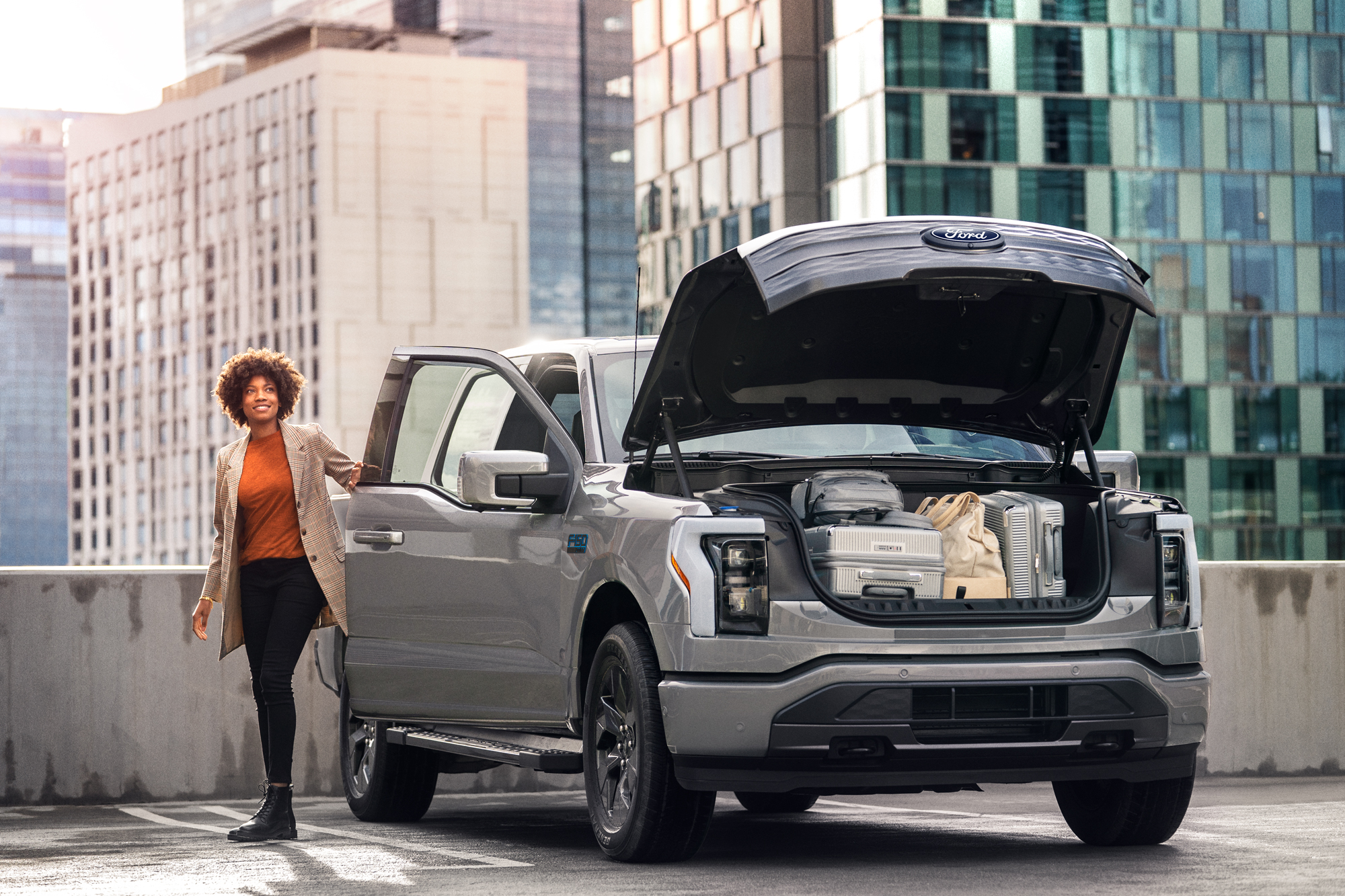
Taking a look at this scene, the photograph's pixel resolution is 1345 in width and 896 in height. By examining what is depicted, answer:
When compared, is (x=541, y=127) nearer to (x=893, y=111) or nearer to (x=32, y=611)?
(x=893, y=111)

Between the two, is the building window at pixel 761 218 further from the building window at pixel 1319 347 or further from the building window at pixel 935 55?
the building window at pixel 1319 347

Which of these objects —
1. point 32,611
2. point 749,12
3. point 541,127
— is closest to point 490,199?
point 541,127

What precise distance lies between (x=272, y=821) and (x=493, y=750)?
41.1 inches

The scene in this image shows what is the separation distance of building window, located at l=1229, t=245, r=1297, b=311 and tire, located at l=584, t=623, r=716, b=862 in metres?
60.3

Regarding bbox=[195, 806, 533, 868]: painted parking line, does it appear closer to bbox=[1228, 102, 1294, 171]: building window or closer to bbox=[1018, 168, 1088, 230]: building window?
bbox=[1018, 168, 1088, 230]: building window

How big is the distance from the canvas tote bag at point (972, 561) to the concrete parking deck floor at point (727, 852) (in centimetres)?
90

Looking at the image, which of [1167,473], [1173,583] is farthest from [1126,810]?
[1167,473]

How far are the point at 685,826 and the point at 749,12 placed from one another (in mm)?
62746

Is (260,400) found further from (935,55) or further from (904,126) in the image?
(935,55)

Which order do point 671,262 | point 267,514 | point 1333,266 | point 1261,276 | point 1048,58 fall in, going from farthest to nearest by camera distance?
1. point 671,262
2. point 1333,266
3. point 1261,276
4. point 1048,58
5. point 267,514

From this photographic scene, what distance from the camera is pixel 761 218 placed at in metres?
66.2

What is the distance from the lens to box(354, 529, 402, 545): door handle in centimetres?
825

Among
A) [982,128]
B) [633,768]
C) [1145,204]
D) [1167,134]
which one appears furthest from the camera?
[1167,134]

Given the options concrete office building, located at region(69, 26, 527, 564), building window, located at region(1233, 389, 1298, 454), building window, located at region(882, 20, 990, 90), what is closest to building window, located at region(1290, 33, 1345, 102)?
building window, located at region(1233, 389, 1298, 454)
